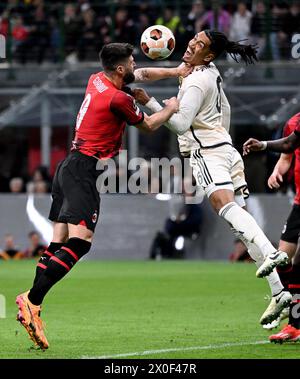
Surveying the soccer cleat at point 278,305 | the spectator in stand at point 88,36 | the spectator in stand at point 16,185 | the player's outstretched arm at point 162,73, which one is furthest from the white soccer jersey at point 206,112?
the spectator in stand at point 88,36

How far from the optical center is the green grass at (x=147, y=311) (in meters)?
8.83

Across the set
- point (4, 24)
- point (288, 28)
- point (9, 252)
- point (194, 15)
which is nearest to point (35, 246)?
point (9, 252)

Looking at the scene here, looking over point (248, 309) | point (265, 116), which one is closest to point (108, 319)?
point (248, 309)

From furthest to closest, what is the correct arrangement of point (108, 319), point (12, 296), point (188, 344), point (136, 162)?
1. point (136, 162)
2. point (12, 296)
3. point (108, 319)
4. point (188, 344)

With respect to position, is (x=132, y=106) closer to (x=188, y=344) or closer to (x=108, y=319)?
(x=188, y=344)

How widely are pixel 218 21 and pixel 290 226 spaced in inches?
478

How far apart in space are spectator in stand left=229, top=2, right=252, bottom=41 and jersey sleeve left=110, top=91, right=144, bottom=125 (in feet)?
42.2

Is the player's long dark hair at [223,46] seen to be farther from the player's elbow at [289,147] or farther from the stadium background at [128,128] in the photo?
the stadium background at [128,128]

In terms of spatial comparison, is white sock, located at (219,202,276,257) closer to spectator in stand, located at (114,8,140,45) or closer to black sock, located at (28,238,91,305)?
black sock, located at (28,238,91,305)

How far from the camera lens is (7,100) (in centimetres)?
2255

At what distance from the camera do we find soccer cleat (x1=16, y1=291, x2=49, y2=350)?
28.2ft

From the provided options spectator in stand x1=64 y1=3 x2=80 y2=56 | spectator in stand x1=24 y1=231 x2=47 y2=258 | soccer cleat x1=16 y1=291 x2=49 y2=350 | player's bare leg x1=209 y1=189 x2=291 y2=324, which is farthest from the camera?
spectator in stand x1=64 y1=3 x2=80 y2=56

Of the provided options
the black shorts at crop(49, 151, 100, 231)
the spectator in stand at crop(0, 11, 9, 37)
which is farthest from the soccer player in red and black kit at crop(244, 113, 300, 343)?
the spectator in stand at crop(0, 11, 9, 37)
